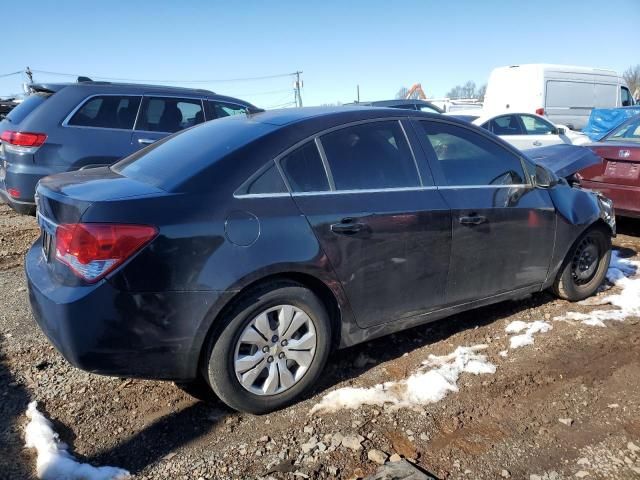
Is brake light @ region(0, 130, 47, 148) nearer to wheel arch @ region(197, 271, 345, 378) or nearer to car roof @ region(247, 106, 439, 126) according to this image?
car roof @ region(247, 106, 439, 126)

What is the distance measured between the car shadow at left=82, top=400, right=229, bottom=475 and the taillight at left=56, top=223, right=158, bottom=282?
0.89 metres

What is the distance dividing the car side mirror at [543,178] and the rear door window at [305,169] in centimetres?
187

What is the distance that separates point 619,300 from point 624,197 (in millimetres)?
2023

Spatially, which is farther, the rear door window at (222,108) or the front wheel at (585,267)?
the rear door window at (222,108)

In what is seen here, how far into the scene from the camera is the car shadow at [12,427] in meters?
2.42

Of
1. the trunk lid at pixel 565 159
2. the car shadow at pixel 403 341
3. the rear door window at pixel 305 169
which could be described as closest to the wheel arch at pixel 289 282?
the car shadow at pixel 403 341

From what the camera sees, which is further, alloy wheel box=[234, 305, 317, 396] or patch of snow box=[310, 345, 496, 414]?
patch of snow box=[310, 345, 496, 414]

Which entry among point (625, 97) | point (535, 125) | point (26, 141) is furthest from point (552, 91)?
point (26, 141)

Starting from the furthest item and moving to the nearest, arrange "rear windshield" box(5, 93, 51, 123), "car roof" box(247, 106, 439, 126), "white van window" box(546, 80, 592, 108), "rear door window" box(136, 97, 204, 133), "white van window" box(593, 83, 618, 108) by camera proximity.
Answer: "white van window" box(593, 83, 618, 108)
"white van window" box(546, 80, 592, 108)
"rear door window" box(136, 97, 204, 133)
"rear windshield" box(5, 93, 51, 123)
"car roof" box(247, 106, 439, 126)

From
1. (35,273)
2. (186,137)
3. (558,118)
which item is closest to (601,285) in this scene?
(186,137)

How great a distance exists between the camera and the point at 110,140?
610cm

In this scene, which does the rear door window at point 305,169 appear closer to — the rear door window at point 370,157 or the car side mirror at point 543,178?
the rear door window at point 370,157

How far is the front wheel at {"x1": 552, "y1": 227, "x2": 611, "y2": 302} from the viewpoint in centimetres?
430

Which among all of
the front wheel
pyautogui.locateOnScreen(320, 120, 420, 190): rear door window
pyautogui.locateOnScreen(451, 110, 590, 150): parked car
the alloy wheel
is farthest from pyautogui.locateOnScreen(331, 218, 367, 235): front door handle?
pyautogui.locateOnScreen(451, 110, 590, 150): parked car
